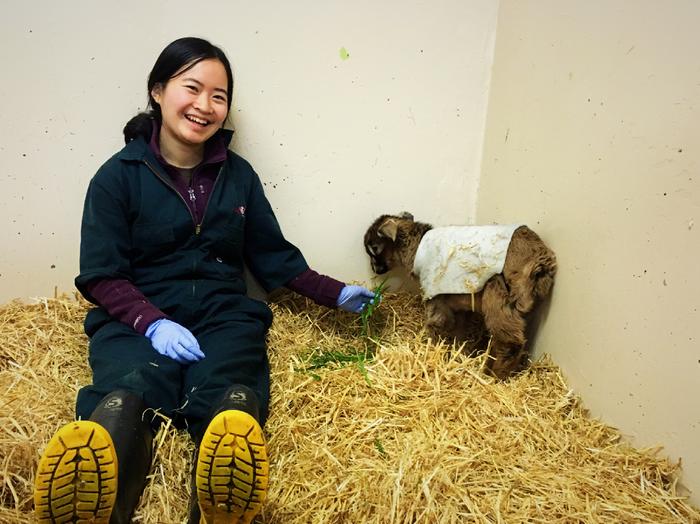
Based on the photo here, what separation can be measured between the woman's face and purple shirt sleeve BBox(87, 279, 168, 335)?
2.18ft

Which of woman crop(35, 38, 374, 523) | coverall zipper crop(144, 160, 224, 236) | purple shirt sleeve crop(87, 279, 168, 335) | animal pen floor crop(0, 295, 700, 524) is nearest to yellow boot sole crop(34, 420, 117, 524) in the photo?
woman crop(35, 38, 374, 523)

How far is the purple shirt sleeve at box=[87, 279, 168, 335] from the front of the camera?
6.64 feet

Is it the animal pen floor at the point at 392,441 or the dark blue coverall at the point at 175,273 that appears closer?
the animal pen floor at the point at 392,441

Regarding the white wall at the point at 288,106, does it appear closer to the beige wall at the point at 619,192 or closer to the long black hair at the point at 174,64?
the long black hair at the point at 174,64

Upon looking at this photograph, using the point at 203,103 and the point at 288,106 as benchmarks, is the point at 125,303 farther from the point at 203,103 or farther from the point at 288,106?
the point at 288,106

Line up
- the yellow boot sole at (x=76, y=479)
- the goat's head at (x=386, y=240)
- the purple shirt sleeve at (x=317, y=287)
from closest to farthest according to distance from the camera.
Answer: the yellow boot sole at (x=76, y=479)
the purple shirt sleeve at (x=317, y=287)
the goat's head at (x=386, y=240)

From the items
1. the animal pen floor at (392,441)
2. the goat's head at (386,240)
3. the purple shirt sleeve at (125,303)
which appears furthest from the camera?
the goat's head at (386,240)

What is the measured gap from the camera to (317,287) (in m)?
→ 2.62

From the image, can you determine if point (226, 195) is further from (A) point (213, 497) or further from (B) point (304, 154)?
(A) point (213, 497)

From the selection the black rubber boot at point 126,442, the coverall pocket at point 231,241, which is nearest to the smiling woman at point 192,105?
the coverall pocket at point 231,241

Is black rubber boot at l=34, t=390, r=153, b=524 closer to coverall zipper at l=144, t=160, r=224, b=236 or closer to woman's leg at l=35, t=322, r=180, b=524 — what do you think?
woman's leg at l=35, t=322, r=180, b=524

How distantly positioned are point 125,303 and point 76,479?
87 cm

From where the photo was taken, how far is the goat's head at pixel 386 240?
8.91 feet

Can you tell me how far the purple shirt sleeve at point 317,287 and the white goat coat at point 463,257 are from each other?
445 mm
